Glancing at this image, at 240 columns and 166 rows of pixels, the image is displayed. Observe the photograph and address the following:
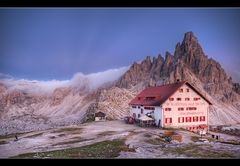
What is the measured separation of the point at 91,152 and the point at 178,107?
49.4 ft

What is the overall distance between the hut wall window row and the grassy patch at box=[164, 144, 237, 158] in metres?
10.0

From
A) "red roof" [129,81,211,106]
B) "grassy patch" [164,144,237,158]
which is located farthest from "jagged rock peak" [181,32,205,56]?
"grassy patch" [164,144,237,158]

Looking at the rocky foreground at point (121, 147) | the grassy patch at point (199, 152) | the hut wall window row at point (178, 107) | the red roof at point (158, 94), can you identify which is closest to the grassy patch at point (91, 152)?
the rocky foreground at point (121, 147)

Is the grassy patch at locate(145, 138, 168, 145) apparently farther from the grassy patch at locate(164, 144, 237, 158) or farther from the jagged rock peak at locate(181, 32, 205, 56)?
the jagged rock peak at locate(181, 32, 205, 56)

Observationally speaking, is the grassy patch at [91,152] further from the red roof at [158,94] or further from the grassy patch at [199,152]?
the red roof at [158,94]

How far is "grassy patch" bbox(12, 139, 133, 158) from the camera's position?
17484mm

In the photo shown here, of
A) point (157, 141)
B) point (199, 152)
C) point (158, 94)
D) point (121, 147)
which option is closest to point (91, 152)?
point (121, 147)

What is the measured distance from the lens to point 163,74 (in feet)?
302

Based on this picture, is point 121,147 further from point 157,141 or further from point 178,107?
point 178,107

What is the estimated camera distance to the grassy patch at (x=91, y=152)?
17.5 metres

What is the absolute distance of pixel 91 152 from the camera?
18.4m
